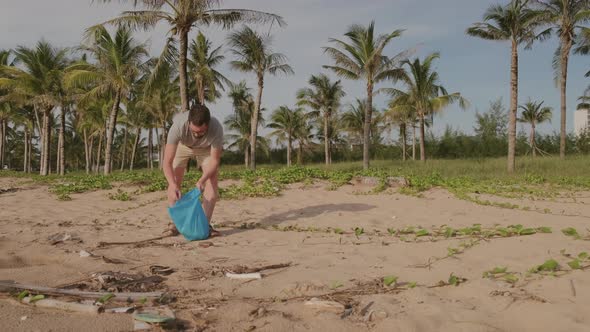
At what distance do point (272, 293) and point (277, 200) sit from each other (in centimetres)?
473

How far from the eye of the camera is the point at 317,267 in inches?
126

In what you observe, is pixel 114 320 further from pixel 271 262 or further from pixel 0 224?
pixel 0 224

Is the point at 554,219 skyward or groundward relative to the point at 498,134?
groundward

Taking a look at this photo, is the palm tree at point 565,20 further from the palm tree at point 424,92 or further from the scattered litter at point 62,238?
the scattered litter at point 62,238

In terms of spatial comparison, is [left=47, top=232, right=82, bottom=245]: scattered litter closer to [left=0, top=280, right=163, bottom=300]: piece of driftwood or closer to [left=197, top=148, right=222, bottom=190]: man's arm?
[left=197, top=148, right=222, bottom=190]: man's arm

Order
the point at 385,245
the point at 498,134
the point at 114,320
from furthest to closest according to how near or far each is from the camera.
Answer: the point at 498,134 → the point at 385,245 → the point at 114,320

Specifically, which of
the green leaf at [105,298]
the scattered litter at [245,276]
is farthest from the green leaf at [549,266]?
the green leaf at [105,298]

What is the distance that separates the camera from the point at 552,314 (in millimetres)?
2139

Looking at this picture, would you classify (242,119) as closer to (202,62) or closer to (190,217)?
(202,62)

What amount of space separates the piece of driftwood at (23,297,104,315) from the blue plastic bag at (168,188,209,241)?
208 cm

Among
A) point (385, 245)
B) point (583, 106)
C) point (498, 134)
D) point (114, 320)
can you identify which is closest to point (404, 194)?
point (385, 245)

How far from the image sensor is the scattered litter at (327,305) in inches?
89.3

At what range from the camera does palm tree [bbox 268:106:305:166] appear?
37719mm

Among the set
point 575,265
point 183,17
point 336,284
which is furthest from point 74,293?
point 183,17
